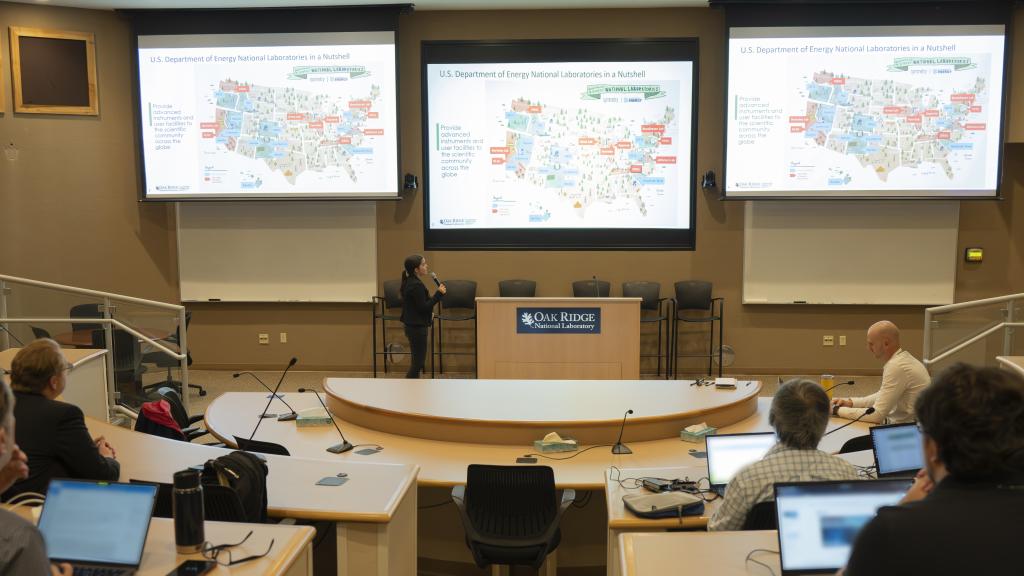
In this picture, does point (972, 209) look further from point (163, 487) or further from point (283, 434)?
point (163, 487)

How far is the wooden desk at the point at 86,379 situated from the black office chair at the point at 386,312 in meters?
3.00

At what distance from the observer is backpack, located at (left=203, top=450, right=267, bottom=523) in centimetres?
292

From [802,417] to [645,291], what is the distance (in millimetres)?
5653

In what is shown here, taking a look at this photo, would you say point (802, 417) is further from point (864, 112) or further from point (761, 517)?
point (864, 112)

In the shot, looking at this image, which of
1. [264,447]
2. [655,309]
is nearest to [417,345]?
[655,309]

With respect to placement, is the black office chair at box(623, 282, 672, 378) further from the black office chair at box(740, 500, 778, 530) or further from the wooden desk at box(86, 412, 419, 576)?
the black office chair at box(740, 500, 778, 530)

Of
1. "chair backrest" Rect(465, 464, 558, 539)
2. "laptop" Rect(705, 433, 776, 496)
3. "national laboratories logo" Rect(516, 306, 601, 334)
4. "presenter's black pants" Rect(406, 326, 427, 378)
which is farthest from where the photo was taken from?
"presenter's black pants" Rect(406, 326, 427, 378)

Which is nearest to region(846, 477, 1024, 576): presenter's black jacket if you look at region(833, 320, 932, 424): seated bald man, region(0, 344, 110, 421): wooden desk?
region(833, 320, 932, 424): seated bald man

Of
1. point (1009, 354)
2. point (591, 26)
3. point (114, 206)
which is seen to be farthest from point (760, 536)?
point (114, 206)

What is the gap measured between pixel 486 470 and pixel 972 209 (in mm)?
7039

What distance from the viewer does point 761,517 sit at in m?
2.60

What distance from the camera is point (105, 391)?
576cm

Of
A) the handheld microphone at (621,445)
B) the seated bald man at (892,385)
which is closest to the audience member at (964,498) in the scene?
the handheld microphone at (621,445)

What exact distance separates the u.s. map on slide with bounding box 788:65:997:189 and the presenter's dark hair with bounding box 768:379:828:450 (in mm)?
5863
